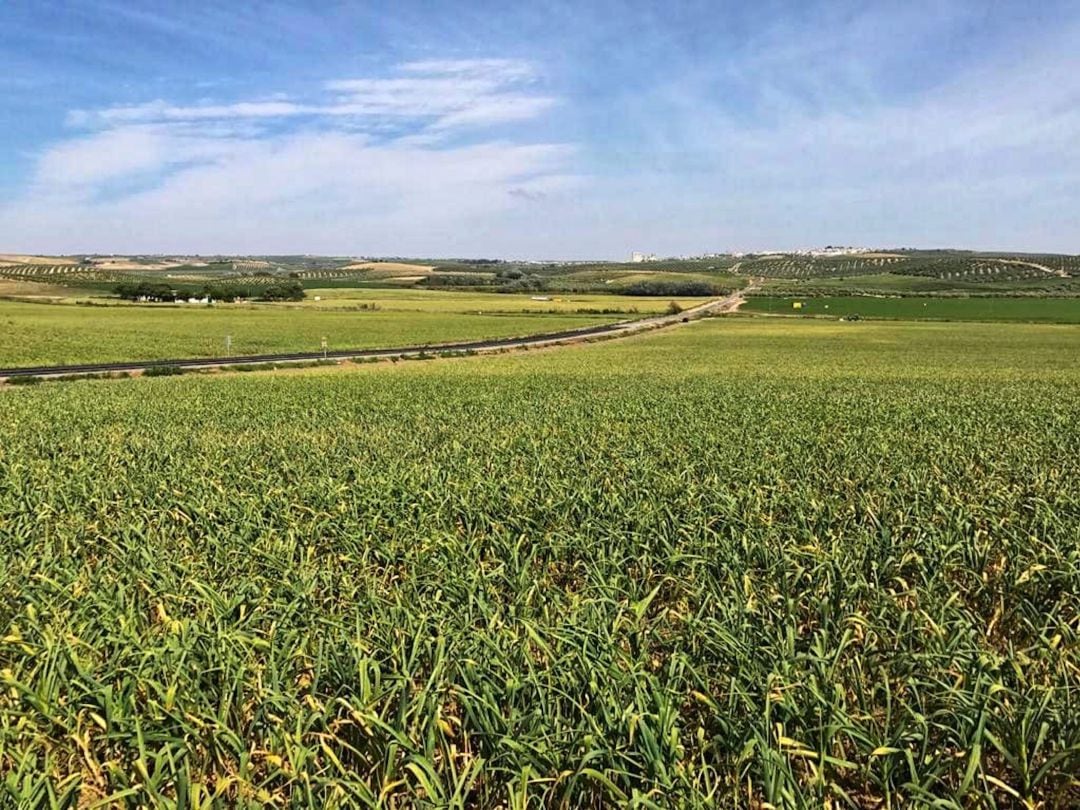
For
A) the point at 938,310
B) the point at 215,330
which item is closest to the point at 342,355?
the point at 215,330

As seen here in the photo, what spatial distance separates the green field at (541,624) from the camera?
4000 mm

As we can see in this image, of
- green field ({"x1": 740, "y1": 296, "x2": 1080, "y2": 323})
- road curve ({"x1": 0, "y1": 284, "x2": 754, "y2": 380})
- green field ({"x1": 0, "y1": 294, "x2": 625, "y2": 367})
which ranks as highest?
green field ({"x1": 740, "y1": 296, "x2": 1080, "y2": 323})

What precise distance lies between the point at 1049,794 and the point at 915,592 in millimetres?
2395

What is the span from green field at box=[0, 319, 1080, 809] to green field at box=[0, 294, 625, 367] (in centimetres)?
4610

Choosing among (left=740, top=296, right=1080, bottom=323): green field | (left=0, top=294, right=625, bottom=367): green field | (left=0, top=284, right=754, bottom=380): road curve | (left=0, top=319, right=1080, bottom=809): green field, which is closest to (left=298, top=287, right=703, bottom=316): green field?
(left=0, top=294, right=625, bottom=367): green field

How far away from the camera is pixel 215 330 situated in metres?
75.6

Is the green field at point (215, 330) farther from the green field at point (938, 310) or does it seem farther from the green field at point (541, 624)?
the green field at point (938, 310)

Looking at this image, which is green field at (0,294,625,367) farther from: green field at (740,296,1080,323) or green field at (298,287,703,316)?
green field at (740,296,1080,323)

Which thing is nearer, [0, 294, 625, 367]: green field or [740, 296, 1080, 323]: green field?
[0, 294, 625, 367]: green field

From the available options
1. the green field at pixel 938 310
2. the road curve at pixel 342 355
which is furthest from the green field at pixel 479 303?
the road curve at pixel 342 355

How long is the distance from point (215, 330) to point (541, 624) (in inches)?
3130

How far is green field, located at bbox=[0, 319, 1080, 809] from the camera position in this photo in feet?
13.1

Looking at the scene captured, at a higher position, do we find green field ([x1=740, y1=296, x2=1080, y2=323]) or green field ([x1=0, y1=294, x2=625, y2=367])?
green field ([x1=740, y1=296, x2=1080, y2=323])

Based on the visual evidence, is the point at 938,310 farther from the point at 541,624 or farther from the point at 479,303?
the point at 541,624
